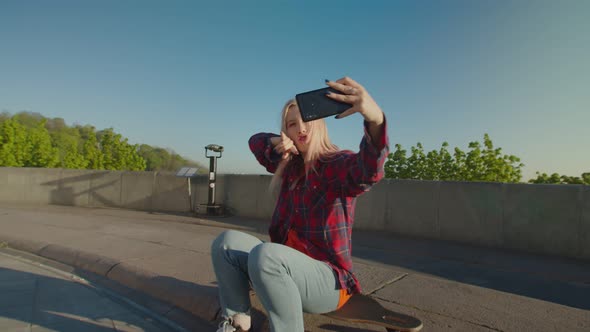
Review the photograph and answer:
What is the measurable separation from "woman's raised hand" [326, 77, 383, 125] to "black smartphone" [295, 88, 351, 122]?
28 millimetres

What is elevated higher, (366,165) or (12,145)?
(12,145)

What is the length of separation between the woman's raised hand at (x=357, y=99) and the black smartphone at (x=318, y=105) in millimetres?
28

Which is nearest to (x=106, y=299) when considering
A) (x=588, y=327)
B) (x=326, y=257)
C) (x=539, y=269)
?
(x=326, y=257)

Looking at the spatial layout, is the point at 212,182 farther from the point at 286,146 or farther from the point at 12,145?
the point at 12,145

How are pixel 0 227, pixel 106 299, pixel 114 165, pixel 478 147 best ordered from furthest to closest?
pixel 114 165, pixel 478 147, pixel 0 227, pixel 106 299

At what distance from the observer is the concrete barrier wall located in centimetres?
527

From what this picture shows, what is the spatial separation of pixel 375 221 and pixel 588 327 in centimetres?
471

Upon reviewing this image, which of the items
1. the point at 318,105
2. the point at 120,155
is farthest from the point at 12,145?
the point at 318,105

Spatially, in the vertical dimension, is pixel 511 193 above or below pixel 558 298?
above

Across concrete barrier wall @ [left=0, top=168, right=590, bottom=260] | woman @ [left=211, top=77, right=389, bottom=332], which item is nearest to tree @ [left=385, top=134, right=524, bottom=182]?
concrete barrier wall @ [left=0, top=168, right=590, bottom=260]

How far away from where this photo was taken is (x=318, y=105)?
156cm

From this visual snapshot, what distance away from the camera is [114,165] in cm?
2666

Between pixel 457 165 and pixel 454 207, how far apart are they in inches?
665

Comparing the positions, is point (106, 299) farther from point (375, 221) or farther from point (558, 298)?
point (375, 221)
